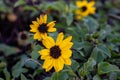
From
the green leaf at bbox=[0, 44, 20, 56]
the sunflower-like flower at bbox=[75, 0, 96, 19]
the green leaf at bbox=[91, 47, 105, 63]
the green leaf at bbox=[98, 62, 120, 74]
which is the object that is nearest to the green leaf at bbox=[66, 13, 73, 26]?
the sunflower-like flower at bbox=[75, 0, 96, 19]

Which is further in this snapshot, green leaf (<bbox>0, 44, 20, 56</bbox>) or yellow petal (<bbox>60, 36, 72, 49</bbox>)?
green leaf (<bbox>0, 44, 20, 56</bbox>)

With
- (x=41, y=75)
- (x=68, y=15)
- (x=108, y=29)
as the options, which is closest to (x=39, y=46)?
(x=41, y=75)

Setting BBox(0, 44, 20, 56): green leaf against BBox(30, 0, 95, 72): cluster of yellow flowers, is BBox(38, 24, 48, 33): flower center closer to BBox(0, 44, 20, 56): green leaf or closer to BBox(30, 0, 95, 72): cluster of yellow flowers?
BBox(30, 0, 95, 72): cluster of yellow flowers

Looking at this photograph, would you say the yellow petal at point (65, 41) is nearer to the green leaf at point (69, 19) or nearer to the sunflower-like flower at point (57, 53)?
the sunflower-like flower at point (57, 53)

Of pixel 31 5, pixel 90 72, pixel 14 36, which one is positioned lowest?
pixel 14 36

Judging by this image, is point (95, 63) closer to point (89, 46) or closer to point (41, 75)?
point (89, 46)

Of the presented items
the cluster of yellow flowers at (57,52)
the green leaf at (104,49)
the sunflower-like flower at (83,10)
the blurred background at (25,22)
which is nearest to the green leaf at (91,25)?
the blurred background at (25,22)

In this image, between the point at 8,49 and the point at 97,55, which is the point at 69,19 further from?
the point at 97,55

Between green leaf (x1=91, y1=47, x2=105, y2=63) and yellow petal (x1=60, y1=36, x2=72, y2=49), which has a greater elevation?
yellow petal (x1=60, y1=36, x2=72, y2=49)

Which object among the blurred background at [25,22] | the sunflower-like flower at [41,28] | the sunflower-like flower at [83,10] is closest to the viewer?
the sunflower-like flower at [41,28]
